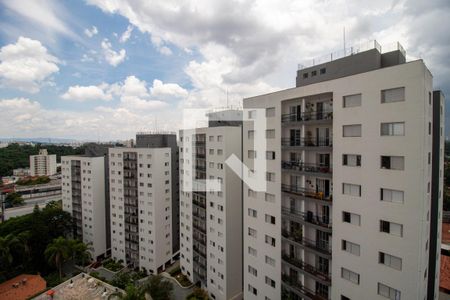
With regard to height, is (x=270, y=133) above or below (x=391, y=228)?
above

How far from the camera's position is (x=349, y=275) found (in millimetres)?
17312

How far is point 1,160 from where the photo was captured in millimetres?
123375

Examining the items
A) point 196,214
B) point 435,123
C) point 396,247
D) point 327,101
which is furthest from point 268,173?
point 196,214

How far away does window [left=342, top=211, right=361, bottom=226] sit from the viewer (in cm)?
1670

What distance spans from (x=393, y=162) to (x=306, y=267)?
38.3 feet

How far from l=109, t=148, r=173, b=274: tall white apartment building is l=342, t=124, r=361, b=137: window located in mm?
33130

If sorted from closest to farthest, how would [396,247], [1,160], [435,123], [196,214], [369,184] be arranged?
[396,247] → [369,184] → [435,123] → [196,214] → [1,160]

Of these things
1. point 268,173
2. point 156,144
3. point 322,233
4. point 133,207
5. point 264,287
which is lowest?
point 264,287

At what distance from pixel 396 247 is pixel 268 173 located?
37.4 feet

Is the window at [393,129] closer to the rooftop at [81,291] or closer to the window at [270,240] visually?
the window at [270,240]

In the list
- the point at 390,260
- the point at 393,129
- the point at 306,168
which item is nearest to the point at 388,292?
the point at 390,260

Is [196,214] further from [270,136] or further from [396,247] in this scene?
[396,247]

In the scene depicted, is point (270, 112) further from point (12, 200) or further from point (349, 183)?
point (12, 200)

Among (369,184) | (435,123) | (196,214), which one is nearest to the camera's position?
(369,184)
